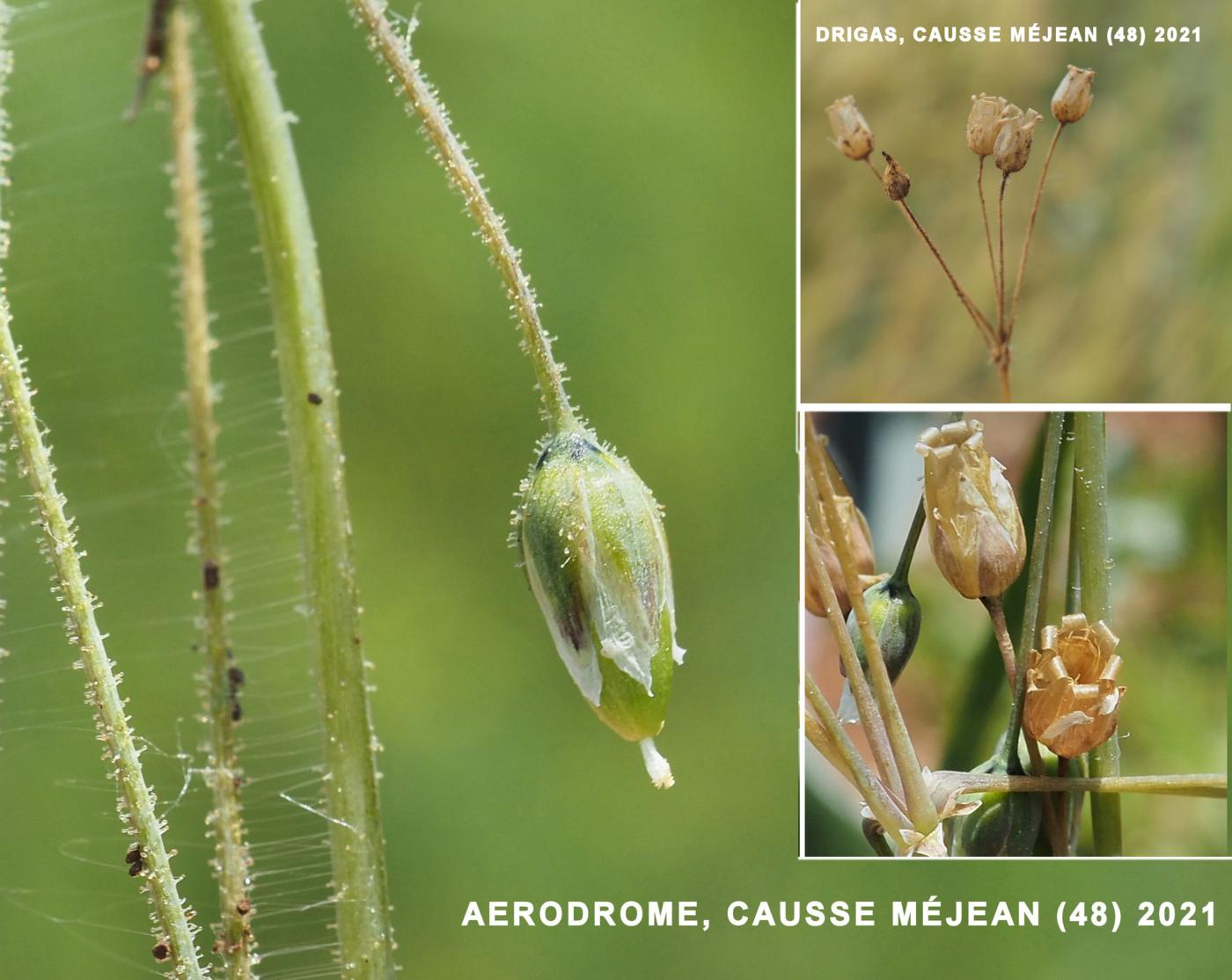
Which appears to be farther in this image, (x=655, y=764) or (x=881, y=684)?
(x=881, y=684)

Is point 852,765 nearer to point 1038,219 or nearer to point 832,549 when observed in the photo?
point 832,549

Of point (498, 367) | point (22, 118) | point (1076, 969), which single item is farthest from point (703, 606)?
point (22, 118)

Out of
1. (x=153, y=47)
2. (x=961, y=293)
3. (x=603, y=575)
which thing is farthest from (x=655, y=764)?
(x=153, y=47)

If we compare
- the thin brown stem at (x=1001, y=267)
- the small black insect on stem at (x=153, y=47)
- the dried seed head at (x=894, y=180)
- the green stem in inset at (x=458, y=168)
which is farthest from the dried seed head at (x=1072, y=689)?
the small black insect on stem at (x=153, y=47)

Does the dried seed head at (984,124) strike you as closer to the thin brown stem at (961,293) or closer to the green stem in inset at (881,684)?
the thin brown stem at (961,293)

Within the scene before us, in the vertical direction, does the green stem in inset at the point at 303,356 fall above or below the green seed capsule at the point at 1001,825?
above

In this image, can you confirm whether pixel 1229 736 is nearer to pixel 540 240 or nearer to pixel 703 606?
pixel 703 606
